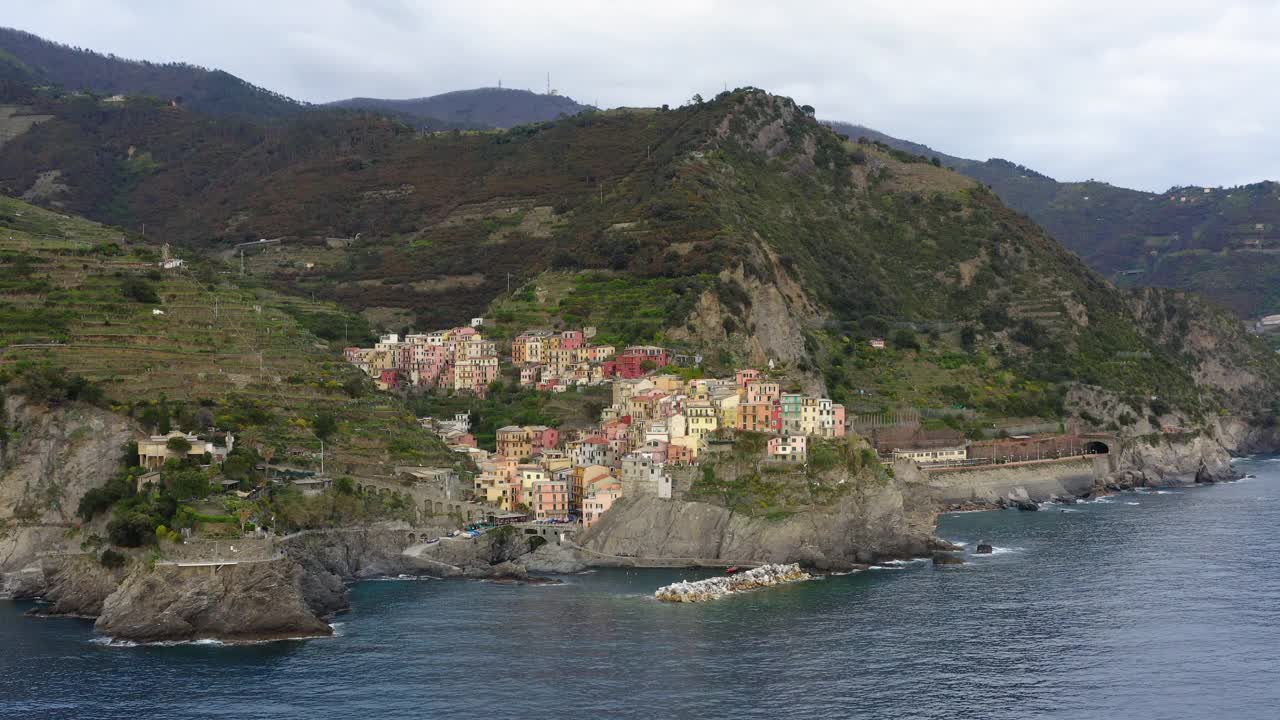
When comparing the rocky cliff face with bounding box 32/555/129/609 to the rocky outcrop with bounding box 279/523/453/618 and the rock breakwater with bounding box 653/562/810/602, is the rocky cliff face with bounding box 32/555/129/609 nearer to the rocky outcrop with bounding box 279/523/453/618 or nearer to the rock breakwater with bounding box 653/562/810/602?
the rocky outcrop with bounding box 279/523/453/618

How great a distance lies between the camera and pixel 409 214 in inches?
6452

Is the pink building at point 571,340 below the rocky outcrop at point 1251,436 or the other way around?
the other way around

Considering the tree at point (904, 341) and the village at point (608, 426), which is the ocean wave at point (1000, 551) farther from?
the tree at point (904, 341)

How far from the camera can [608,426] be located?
90062 millimetres

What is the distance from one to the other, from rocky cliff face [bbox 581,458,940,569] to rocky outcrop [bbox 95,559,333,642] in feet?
66.8

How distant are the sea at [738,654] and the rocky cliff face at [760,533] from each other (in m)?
1.93

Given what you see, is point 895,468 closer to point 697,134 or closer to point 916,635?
point 916,635

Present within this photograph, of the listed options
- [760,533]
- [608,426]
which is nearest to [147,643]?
[760,533]

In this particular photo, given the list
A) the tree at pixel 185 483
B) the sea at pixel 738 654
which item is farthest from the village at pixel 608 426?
the tree at pixel 185 483

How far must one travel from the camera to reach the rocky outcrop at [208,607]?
60.3 metres

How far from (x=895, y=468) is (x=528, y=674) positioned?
5289 centimetres

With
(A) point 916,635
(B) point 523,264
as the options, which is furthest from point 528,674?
(B) point 523,264

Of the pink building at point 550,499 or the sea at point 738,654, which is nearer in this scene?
the sea at point 738,654

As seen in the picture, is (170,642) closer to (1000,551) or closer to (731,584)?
(731,584)
